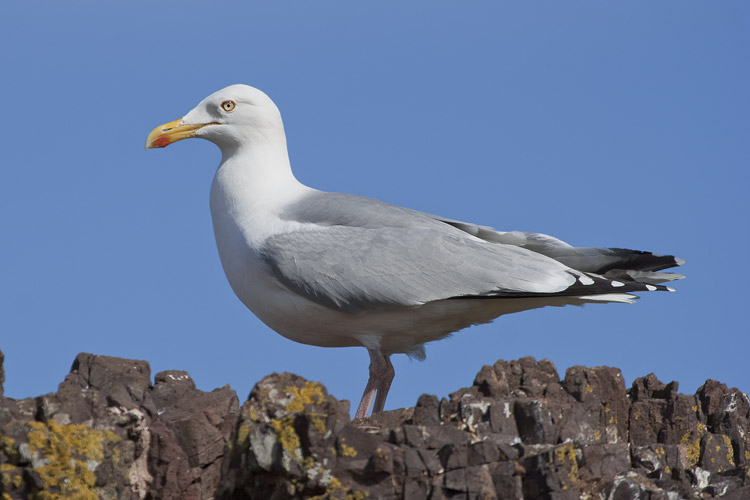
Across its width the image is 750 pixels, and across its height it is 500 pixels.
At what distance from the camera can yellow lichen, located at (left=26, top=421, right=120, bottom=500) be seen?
22.2 ft

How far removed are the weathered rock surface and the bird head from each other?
4.43 meters

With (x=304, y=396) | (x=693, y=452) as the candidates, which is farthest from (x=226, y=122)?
(x=693, y=452)

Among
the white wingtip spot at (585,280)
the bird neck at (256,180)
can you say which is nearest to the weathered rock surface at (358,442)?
the white wingtip spot at (585,280)

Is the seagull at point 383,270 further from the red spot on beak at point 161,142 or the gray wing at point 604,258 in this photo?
the red spot on beak at point 161,142

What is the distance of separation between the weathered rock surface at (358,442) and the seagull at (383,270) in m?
1.95

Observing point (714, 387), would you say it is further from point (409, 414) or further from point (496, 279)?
point (409, 414)

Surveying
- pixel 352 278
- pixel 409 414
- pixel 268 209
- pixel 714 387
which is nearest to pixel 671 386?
pixel 714 387

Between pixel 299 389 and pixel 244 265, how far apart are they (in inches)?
169

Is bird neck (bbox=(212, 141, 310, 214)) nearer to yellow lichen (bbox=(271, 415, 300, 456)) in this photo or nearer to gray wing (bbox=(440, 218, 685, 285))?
gray wing (bbox=(440, 218, 685, 285))

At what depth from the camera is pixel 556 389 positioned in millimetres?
8219

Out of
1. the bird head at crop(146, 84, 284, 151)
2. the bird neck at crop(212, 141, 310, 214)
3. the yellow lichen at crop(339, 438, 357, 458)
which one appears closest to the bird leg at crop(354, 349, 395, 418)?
the bird neck at crop(212, 141, 310, 214)

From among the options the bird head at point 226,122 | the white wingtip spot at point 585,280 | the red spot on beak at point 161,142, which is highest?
the bird head at point 226,122

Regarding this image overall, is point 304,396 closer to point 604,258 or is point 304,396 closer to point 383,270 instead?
point 383,270

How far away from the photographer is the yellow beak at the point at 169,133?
1230cm
